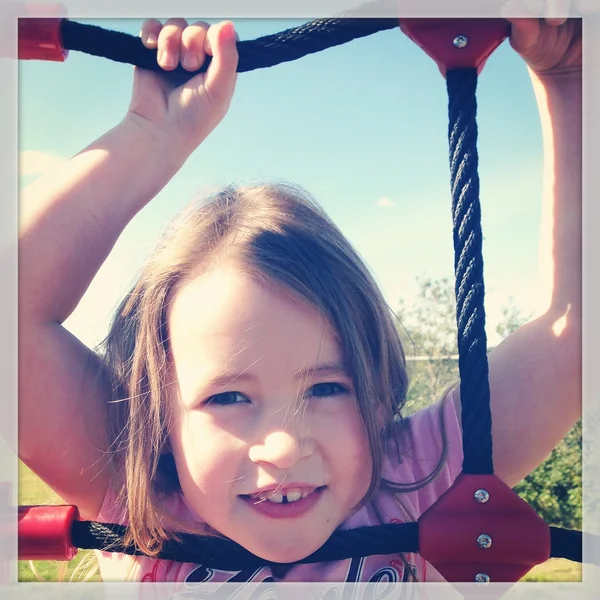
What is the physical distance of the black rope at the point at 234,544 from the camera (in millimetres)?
506

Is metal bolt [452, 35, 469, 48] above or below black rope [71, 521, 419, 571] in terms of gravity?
above

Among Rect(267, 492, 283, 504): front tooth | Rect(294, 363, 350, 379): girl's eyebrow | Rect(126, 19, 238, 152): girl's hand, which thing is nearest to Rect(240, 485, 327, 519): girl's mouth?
Rect(267, 492, 283, 504): front tooth

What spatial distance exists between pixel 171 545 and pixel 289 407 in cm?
15

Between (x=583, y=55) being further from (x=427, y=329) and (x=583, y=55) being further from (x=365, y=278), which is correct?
(x=427, y=329)

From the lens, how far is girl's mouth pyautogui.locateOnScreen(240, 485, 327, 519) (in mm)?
568

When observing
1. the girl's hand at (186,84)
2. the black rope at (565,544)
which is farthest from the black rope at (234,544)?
the girl's hand at (186,84)

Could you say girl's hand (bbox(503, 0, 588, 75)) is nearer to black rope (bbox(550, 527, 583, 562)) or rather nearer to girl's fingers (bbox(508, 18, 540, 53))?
girl's fingers (bbox(508, 18, 540, 53))

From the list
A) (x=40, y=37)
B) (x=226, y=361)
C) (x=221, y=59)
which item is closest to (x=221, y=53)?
(x=221, y=59)

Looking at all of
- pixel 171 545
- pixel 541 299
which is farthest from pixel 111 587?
pixel 541 299

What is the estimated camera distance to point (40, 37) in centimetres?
51

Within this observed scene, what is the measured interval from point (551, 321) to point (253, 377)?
27 cm

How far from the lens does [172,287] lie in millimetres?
605

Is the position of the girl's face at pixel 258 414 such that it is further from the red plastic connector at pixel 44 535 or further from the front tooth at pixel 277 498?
the red plastic connector at pixel 44 535

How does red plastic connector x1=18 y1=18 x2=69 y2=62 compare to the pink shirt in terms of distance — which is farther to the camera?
the pink shirt
